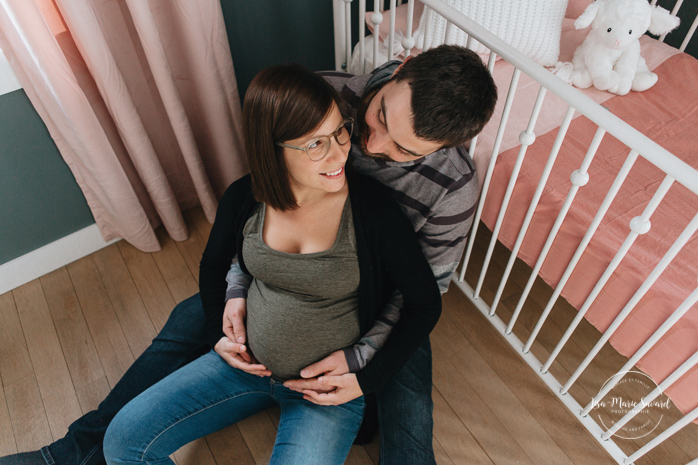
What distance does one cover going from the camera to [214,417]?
1.17 m

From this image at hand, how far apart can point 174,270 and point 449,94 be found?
4.27 ft

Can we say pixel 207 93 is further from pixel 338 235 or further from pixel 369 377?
pixel 369 377

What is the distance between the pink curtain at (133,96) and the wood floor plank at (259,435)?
0.78 m

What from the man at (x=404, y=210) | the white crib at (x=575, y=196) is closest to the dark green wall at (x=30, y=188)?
the man at (x=404, y=210)

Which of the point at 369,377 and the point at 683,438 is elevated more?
the point at 369,377

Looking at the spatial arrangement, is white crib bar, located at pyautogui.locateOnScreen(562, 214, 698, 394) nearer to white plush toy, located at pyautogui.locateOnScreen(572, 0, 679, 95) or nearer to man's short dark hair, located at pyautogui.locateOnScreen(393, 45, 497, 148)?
man's short dark hair, located at pyautogui.locateOnScreen(393, 45, 497, 148)

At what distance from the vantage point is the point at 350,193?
1.07m

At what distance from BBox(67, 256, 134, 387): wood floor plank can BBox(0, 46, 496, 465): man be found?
0.92 feet

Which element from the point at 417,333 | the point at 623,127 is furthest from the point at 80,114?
the point at 623,127

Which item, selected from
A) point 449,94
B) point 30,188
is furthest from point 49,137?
point 449,94

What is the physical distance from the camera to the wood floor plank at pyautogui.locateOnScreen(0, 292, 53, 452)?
4.63 ft

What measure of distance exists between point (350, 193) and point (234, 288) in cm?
41

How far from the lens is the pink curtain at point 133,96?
1.26m

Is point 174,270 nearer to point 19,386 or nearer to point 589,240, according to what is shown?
point 19,386
